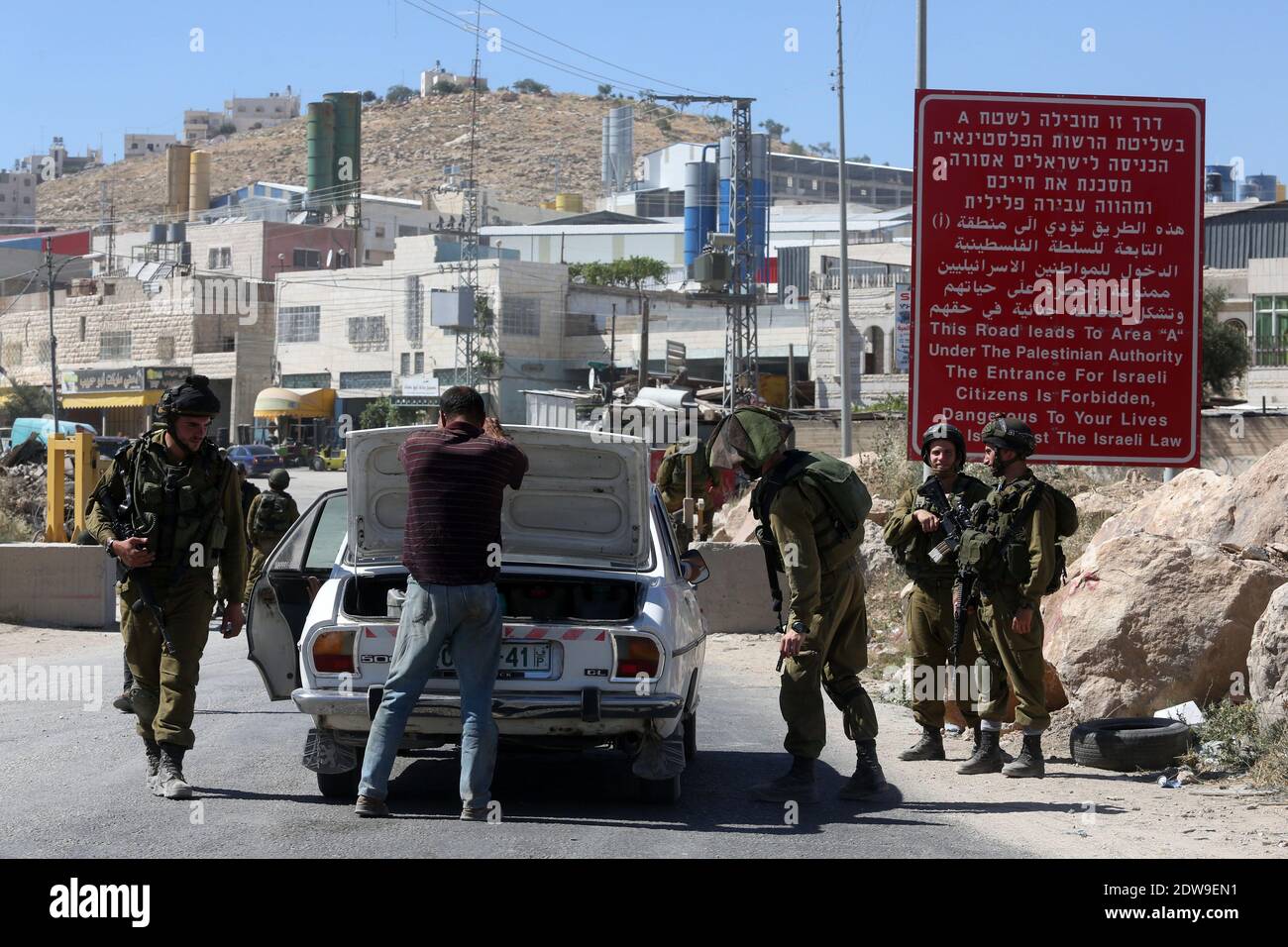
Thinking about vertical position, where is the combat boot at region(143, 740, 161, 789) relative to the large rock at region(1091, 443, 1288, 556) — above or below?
below

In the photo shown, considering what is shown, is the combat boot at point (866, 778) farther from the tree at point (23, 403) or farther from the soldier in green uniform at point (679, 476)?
the tree at point (23, 403)

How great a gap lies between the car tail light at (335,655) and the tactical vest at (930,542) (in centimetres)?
328

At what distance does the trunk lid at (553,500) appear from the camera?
7574mm

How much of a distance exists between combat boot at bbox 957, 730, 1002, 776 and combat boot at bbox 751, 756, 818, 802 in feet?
4.63

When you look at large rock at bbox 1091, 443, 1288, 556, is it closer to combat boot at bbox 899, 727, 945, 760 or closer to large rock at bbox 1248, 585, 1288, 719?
large rock at bbox 1248, 585, 1288, 719

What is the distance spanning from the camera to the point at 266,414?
67312 mm

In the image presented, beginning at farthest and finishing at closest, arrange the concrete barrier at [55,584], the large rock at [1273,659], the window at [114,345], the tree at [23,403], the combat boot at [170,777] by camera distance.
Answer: the window at [114,345]
the tree at [23,403]
the concrete barrier at [55,584]
the large rock at [1273,659]
the combat boot at [170,777]

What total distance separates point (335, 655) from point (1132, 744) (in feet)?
14.6

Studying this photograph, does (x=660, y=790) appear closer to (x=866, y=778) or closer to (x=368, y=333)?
(x=866, y=778)

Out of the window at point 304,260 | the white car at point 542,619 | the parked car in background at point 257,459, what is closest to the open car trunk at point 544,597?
the white car at point 542,619

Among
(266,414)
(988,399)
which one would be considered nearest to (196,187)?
(266,414)

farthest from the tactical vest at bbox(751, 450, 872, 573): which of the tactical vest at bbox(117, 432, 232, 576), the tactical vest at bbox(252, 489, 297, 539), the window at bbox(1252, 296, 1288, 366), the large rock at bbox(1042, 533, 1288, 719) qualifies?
the window at bbox(1252, 296, 1288, 366)

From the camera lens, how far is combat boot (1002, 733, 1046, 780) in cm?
848
